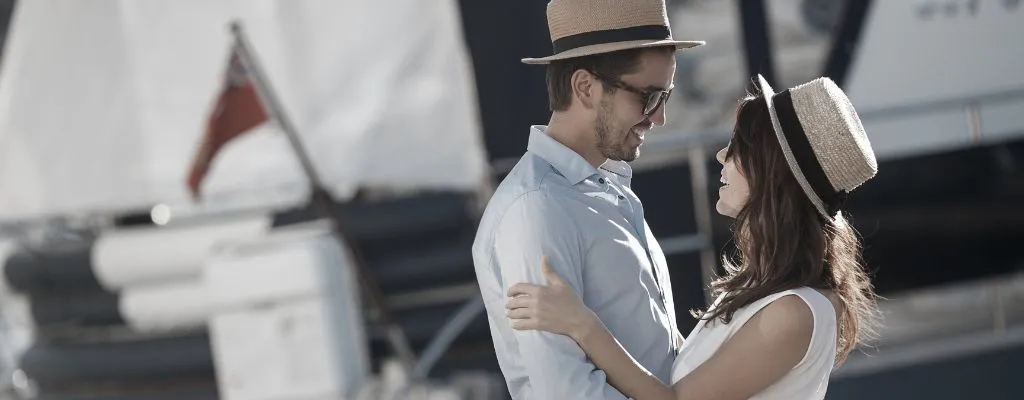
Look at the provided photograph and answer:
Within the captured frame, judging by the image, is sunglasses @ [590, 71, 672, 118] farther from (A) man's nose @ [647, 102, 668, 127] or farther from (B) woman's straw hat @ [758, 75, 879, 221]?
(B) woman's straw hat @ [758, 75, 879, 221]

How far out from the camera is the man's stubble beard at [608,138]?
7.00 feet

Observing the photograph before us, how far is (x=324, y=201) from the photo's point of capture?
4.73 m

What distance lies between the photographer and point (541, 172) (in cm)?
207

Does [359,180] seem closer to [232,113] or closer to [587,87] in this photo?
[232,113]

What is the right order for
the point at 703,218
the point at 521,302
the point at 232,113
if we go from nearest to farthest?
the point at 521,302
the point at 232,113
the point at 703,218

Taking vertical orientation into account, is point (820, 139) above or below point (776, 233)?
above

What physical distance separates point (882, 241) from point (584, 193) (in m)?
3.66

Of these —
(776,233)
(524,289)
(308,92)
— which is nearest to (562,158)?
(524,289)

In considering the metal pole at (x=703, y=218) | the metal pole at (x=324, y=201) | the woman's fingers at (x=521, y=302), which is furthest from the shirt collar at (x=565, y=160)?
the metal pole at (x=703, y=218)

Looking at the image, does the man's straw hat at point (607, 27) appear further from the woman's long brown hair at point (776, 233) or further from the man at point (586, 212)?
the woman's long brown hair at point (776, 233)

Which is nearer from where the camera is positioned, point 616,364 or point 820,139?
point 616,364

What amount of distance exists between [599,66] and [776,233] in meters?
0.38

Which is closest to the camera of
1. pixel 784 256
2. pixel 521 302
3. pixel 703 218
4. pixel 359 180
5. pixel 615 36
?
pixel 521 302

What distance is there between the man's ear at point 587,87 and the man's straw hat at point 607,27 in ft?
0.14
